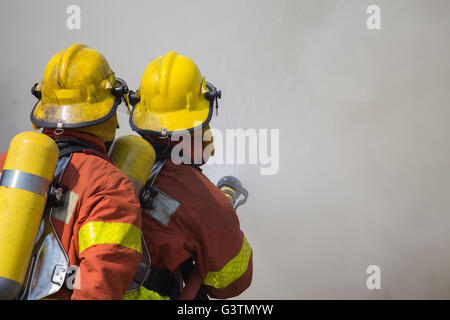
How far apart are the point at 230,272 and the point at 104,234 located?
0.96 meters

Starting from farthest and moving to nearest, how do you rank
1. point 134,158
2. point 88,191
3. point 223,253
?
point 223,253 < point 134,158 < point 88,191

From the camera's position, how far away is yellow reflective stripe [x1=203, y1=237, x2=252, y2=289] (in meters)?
2.32

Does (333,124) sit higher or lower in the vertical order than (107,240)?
lower

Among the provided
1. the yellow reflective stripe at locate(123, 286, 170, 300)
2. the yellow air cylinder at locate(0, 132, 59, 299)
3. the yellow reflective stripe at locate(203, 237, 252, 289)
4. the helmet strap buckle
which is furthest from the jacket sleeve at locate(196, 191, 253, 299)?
the yellow air cylinder at locate(0, 132, 59, 299)

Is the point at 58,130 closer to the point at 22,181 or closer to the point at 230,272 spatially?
the point at 22,181

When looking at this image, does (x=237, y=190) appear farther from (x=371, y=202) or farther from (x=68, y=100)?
(x=371, y=202)

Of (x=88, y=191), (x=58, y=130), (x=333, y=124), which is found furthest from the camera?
(x=333, y=124)

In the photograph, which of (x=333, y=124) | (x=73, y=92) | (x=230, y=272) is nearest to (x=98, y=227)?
(x=73, y=92)

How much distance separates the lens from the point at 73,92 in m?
1.86

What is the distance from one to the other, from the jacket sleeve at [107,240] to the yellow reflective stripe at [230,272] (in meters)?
0.81

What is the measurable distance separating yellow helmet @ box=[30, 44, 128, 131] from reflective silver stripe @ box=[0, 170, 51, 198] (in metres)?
0.38

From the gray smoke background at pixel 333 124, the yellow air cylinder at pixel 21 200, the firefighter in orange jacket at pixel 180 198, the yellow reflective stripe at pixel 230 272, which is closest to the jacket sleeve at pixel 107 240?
the yellow air cylinder at pixel 21 200

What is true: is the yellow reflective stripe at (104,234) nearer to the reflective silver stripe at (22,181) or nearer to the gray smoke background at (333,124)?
the reflective silver stripe at (22,181)

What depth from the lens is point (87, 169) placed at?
1.60 metres
